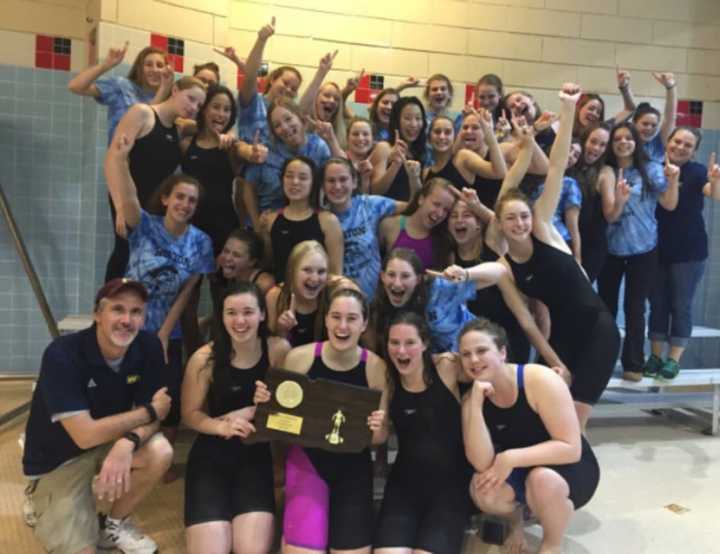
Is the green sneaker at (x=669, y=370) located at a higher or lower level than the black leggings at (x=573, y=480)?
higher

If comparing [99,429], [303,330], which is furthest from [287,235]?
[99,429]

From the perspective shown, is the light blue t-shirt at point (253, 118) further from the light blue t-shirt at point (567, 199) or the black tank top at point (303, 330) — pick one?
the light blue t-shirt at point (567, 199)

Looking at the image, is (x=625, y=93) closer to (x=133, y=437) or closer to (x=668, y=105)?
(x=668, y=105)

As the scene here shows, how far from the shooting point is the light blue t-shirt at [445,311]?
10.4ft

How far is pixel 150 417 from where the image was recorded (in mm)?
2609

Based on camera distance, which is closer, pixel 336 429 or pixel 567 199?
pixel 336 429

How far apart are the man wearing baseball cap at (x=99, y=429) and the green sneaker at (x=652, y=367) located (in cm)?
333

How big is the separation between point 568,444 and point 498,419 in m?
0.29

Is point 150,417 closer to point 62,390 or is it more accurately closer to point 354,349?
point 62,390

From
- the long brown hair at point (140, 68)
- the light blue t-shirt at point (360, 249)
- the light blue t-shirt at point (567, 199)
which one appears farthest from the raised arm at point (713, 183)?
the long brown hair at point (140, 68)

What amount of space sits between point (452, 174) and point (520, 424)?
5.65ft

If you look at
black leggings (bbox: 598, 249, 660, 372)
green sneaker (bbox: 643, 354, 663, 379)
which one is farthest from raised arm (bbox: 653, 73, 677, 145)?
green sneaker (bbox: 643, 354, 663, 379)

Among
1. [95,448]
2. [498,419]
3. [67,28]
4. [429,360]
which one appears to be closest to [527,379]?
[498,419]

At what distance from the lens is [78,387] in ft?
8.13
